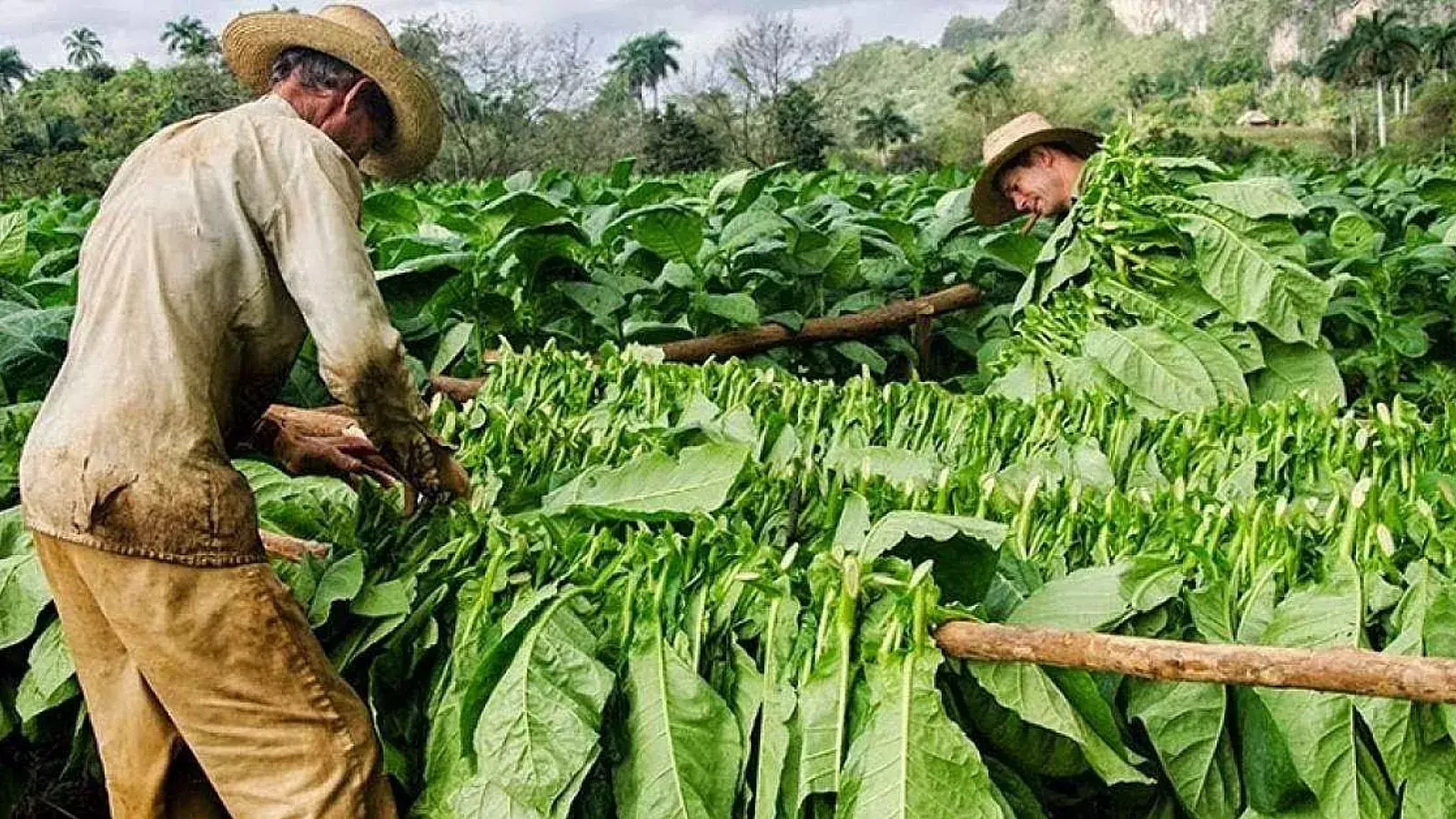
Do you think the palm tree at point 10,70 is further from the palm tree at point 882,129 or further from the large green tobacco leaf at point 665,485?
the large green tobacco leaf at point 665,485

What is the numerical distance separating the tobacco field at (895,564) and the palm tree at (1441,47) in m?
51.9

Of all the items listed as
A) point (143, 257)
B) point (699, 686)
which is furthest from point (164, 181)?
point (699, 686)

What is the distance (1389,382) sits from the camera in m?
5.09

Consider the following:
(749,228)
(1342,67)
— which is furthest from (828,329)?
(1342,67)

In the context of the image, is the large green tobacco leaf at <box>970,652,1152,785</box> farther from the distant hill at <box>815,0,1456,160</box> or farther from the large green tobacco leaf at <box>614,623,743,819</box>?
the distant hill at <box>815,0,1456,160</box>

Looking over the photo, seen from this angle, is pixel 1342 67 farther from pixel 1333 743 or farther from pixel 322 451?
pixel 1333 743

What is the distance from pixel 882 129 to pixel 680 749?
5045 cm

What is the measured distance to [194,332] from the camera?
1950 mm

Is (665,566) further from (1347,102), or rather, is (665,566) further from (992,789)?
(1347,102)

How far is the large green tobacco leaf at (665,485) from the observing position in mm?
2064

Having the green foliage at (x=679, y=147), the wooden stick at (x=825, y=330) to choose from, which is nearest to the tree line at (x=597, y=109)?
the green foliage at (x=679, y=147)

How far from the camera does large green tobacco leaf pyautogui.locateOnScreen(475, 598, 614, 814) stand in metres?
1.76

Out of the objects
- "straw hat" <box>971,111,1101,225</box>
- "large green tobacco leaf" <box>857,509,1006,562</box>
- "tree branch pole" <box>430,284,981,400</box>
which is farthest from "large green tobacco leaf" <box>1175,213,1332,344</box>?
"large green tobacco leaf" <box>857,509,1006,562</box>

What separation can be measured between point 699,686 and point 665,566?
0.18m
